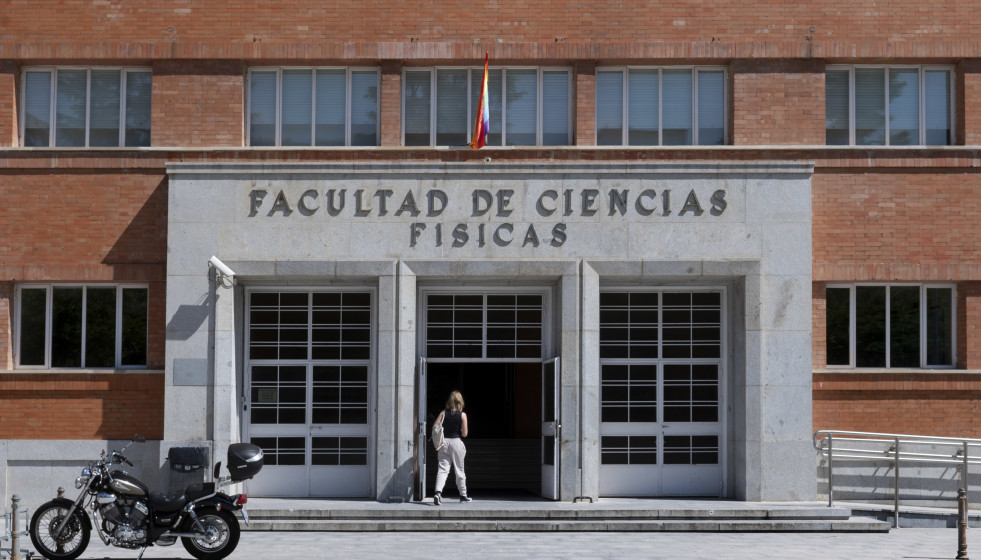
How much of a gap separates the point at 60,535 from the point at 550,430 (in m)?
7.63

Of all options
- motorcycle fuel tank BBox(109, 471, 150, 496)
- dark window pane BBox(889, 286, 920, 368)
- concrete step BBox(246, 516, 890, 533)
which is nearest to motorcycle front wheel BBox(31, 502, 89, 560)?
motorcycle fuel tank BBox(109, 471, 150, 496)

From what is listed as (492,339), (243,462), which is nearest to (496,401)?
(492,339)

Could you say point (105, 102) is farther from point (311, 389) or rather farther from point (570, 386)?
point (570, 386)

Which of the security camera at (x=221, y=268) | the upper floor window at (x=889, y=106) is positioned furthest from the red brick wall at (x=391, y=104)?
the upper floor window at (x=889, y=106)

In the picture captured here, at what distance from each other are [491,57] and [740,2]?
3971 millimetres

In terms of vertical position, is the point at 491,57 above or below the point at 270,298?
above

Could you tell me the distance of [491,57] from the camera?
19547 millimetres

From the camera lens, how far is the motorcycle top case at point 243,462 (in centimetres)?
1455

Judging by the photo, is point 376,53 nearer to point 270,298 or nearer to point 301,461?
point 270,298

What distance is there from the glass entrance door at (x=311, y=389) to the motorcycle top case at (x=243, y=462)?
473 centimetres

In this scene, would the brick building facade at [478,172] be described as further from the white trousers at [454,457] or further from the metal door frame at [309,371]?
the white trousers at [454,457]

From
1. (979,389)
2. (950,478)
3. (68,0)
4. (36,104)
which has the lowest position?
(950,478)

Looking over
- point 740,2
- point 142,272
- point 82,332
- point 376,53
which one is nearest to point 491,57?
point 376,53

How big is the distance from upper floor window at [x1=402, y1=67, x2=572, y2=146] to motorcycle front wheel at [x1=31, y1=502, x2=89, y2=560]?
8.26m
